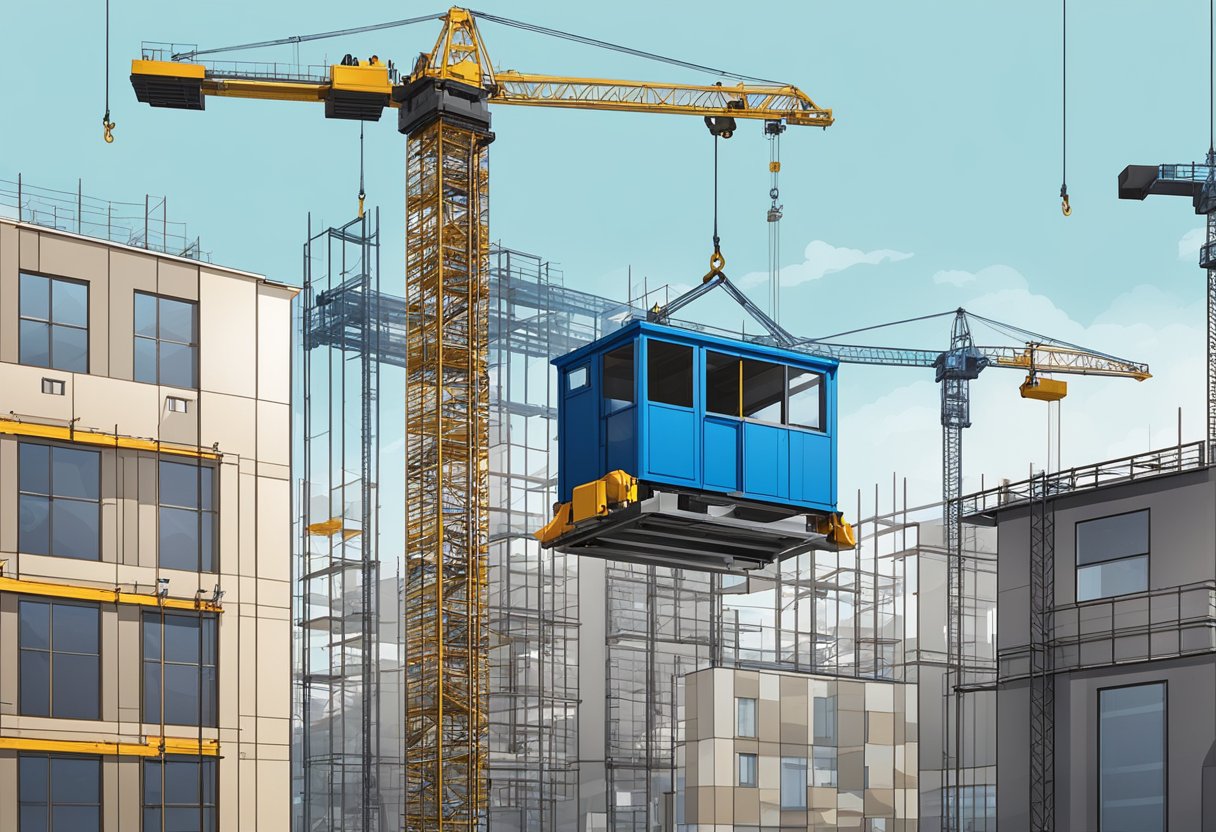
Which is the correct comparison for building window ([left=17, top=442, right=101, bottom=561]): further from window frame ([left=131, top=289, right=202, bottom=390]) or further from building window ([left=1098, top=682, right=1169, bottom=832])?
building window ([left=1098, top=682, right=1169, bottom=832])

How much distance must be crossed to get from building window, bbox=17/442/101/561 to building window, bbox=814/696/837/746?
1140 inches

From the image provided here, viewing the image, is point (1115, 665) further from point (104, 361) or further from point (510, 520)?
point (510, 520)

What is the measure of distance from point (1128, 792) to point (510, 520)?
4094 cm

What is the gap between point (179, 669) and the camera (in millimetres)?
42875

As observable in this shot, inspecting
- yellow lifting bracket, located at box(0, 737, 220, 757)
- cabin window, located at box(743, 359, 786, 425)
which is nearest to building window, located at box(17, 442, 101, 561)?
yellow lifting bracket, located at box(0, 737, 220, 757)

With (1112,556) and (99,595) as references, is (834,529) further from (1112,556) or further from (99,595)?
(99,595)

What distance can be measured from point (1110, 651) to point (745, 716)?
24.5 meters

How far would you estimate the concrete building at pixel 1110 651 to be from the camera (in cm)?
3444

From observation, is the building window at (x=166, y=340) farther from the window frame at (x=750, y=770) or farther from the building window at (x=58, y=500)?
the window frame at (x=750, y=770)

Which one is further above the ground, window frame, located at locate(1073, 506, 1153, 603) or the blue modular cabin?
the blue modular cabin

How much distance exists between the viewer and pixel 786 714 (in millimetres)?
60719

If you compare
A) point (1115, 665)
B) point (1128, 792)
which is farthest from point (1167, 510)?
point (1128, 792)

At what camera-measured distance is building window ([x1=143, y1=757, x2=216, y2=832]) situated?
41688 mm

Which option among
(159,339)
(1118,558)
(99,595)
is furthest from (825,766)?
(159,339)
